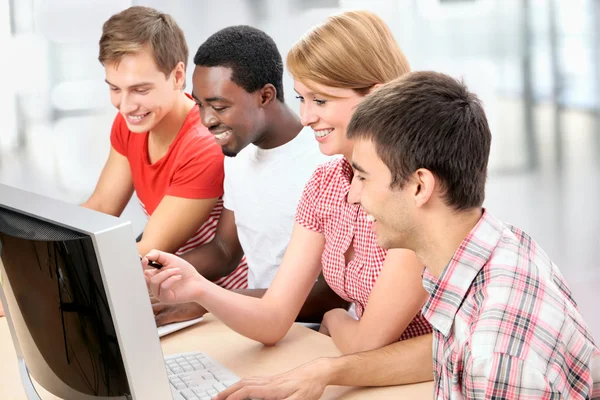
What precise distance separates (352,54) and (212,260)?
742 mm

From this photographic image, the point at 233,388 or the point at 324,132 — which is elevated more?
the point at 324,132

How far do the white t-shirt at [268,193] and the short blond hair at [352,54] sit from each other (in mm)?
457

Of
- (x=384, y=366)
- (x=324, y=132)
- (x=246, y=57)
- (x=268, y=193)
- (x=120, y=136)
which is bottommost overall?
(x=384, y=366)

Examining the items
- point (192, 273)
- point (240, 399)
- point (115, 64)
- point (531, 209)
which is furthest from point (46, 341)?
point (531, 209)

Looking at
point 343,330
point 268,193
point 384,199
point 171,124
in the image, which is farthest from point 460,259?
point 171,124

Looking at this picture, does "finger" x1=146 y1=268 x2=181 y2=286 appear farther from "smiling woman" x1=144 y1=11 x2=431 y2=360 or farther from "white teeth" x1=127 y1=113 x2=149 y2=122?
"white teeth" x1=127 y1=113 x2=149 y2=122

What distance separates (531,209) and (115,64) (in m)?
1.98

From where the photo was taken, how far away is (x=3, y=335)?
5.10ft

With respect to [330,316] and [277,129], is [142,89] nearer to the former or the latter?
[277,129]

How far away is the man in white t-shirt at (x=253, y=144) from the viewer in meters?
1.93

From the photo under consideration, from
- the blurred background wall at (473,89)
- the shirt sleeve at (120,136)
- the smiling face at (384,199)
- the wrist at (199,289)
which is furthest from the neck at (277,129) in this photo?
the blurred background wall at (473,89)

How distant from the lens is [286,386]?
1.15 metres

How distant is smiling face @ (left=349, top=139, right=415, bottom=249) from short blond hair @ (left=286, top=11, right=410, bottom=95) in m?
0.38

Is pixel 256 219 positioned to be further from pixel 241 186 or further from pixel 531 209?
pixel 531 209
